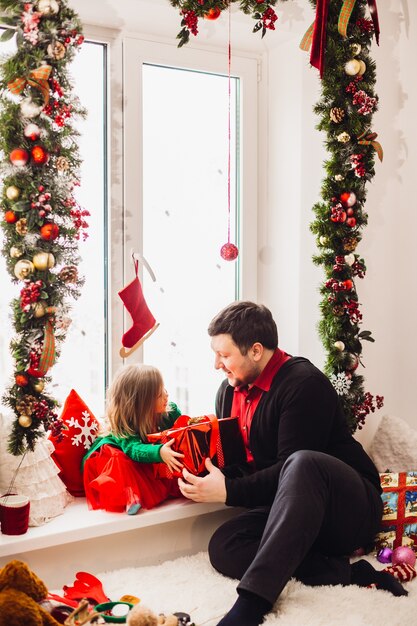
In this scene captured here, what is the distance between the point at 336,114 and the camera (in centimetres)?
287

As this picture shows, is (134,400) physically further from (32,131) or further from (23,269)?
(32,131)

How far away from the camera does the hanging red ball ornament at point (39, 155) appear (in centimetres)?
226

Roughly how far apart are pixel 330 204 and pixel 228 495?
3.96 ft

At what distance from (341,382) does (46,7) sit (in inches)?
68.7

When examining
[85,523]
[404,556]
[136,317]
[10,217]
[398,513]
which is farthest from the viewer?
[136,317]

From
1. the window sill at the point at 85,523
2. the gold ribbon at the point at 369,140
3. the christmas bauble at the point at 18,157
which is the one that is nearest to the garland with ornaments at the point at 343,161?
the gold ribbon at the point at 369,140

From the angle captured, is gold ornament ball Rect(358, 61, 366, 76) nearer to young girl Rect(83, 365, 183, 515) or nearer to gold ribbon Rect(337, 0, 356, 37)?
gold ribbon Rect(337, 0, 356, 37)

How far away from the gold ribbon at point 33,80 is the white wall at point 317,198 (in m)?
1.00

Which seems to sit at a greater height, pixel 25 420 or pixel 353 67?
pixel 353 67

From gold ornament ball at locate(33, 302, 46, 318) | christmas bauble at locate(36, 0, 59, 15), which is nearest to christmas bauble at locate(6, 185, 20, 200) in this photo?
gold ornament ball at locate(33, 302, 46, 318)

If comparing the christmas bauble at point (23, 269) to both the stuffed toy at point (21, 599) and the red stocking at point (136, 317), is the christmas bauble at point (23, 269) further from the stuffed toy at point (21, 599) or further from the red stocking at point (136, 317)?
the stuffed toy at point (21, 599)

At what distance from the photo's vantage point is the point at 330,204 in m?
2.92

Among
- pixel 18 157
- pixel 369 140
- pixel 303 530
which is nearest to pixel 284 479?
pixel 303 530

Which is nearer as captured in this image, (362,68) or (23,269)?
(23,269)
